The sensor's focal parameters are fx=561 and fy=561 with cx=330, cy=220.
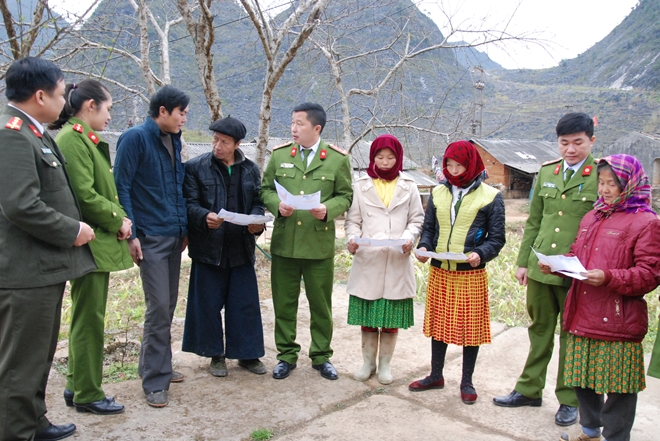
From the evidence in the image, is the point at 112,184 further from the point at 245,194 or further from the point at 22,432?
the point at 22,432

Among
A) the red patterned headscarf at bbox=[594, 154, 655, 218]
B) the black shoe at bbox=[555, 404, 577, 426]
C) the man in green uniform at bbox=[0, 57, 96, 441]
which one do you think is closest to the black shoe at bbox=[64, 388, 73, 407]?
the man in green uniform at bbox=[0, 57, 96, 441]

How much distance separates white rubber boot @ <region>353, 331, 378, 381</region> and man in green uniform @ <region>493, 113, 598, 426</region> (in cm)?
86

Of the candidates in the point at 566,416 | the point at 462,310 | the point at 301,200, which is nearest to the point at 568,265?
the point at 462,310

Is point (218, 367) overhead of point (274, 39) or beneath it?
beneath

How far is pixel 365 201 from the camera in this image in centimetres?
391

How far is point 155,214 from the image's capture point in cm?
352

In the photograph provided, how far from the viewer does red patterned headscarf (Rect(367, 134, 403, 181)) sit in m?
3.73

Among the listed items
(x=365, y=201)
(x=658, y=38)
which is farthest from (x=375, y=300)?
(x=658, y=38)

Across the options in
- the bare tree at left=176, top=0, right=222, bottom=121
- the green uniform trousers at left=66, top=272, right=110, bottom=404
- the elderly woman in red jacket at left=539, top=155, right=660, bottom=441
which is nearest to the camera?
the elderly woman in red jacket at left=539, top=155, right=660, bottom=441

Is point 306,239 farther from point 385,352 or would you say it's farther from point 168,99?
point 168,99

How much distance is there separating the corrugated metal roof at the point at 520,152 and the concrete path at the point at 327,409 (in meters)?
22.0

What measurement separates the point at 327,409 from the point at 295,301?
2.91ft

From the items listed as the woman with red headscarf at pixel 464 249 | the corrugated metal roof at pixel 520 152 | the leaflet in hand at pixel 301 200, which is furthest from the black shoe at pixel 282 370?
the corrugated metal roof at pixel 520 152

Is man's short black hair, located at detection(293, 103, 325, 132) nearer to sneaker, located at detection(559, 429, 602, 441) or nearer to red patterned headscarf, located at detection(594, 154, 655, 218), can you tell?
red patterned headscarf, located at detection(594, 154, 655, 218)
